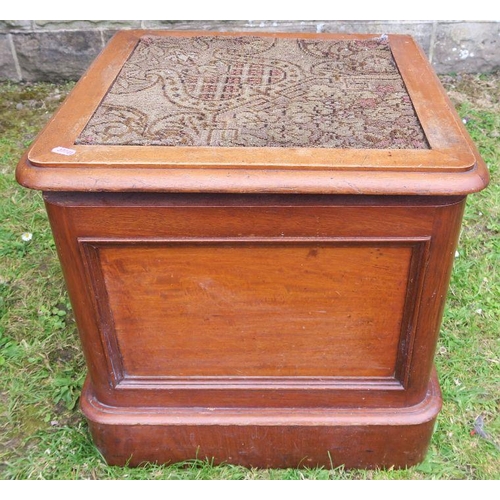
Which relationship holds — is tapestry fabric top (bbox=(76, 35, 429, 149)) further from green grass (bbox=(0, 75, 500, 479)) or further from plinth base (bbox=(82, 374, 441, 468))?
green grass (bbox=(0, 75, 500, 479))

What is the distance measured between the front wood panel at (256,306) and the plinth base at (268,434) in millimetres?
112

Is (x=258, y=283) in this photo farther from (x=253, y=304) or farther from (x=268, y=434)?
(x=268, y=434)

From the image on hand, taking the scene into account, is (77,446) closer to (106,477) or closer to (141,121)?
(106,477)

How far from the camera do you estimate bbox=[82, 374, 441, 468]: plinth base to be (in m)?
1.62

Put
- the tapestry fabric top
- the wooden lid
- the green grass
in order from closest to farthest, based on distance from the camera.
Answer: the wooden lid
the tapestry fabric top
the green grass

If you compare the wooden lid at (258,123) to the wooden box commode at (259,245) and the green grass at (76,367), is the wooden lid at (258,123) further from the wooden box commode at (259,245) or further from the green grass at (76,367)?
the green grass at (76,367)

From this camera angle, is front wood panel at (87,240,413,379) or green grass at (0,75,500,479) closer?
front wood panel at (87,240,413,379)

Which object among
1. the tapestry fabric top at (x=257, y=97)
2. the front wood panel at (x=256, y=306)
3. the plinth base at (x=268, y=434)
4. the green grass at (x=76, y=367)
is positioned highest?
the tapestry fabric top at (x=257, y=97)

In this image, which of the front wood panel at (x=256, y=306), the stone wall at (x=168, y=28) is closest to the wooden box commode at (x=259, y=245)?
the front wood panel at (x=256, y=306)

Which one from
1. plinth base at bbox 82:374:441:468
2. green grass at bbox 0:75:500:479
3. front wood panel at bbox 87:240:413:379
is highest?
front wood panel at bbox 87:240:413:379

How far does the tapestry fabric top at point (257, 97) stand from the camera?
1.39 metres

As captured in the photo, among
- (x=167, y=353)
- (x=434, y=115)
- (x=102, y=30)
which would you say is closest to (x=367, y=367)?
(x=167, y=353)

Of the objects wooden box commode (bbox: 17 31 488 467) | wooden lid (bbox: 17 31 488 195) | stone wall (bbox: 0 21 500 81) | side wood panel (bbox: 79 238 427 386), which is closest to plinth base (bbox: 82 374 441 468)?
wooden box commode (bbox: 17 31 488 467)

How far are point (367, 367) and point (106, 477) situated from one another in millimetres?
786
